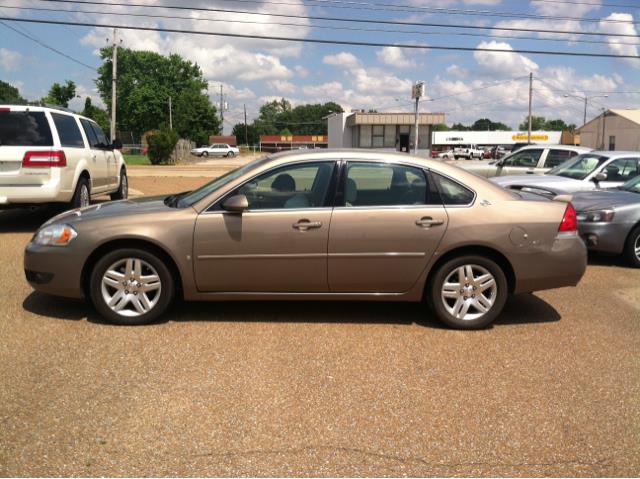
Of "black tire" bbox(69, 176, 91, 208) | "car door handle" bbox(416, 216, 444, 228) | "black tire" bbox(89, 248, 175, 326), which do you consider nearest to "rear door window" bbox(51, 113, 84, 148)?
"black tire" bbox(69, 176, 91, 208)

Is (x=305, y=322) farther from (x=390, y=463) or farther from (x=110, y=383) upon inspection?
(x=390, y=463)

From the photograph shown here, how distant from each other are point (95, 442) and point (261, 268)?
7.17 feet

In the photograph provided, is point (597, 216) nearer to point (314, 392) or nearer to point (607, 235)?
point (607, 235)

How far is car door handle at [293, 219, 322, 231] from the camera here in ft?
17.0

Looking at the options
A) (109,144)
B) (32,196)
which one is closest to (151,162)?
(109,144)

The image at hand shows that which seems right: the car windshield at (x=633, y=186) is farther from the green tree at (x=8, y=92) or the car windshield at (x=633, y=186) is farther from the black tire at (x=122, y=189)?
the green tree at (x=8, y=92)

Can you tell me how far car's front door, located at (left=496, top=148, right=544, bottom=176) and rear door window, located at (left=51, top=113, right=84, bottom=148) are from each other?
9.63 meters

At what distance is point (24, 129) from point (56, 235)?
4655 mm

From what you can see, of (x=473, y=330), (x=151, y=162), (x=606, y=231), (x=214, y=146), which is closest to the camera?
(x=473, y=330)

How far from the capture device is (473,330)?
17.5 feet

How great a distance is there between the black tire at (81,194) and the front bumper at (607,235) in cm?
754

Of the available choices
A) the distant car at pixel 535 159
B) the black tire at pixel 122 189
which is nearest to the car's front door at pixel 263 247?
the black tire at pixel 122 189

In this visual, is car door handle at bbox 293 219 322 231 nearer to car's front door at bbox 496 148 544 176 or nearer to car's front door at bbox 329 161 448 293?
car's front door at bbox 329 161 448 293

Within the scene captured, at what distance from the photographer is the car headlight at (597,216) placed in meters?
8.14
